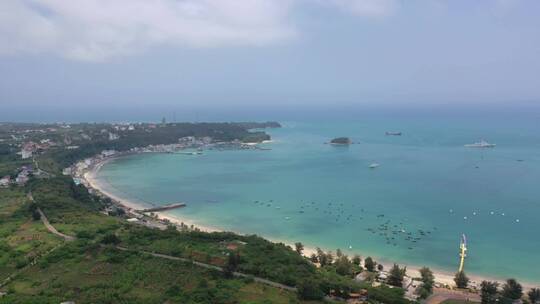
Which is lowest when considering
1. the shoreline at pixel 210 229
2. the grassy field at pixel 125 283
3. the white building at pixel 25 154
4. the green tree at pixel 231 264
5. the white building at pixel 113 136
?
the shoreline at pixel 210 229

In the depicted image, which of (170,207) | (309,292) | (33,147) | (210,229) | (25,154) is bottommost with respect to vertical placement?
(210,229)

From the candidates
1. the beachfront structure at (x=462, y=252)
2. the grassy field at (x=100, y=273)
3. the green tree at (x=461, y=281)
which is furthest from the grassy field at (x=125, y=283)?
the beachfront structure at (x=462, y=252)

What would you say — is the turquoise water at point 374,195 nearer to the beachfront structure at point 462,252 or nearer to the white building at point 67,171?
the beachfront structure at point 462,252

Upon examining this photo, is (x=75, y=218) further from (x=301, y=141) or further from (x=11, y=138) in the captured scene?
(x=301, y=141)

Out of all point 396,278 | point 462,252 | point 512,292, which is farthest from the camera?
point 462,252

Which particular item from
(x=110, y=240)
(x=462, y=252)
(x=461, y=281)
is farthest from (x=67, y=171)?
Answer: (x=461, y=281)

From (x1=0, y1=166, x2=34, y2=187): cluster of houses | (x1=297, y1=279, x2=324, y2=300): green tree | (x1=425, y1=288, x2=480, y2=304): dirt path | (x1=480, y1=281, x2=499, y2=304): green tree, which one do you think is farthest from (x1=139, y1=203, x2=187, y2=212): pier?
(x1=480, y1=281, x2=499, y2=304): green tree

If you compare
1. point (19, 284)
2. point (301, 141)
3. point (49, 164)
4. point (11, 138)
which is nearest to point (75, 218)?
point (19, 284)

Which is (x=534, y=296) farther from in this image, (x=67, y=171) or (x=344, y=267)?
(x=67, y=171)

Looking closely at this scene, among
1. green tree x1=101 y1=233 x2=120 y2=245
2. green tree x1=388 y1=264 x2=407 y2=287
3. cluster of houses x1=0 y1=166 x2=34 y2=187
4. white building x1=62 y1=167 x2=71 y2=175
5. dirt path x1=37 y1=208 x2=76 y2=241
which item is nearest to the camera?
green tree x1=388 y1=264 x2=407 y2=287

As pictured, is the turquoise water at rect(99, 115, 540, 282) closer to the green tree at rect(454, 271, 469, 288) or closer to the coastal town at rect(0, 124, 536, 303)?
the coastal town at rect(0, 124, 536, 303)
